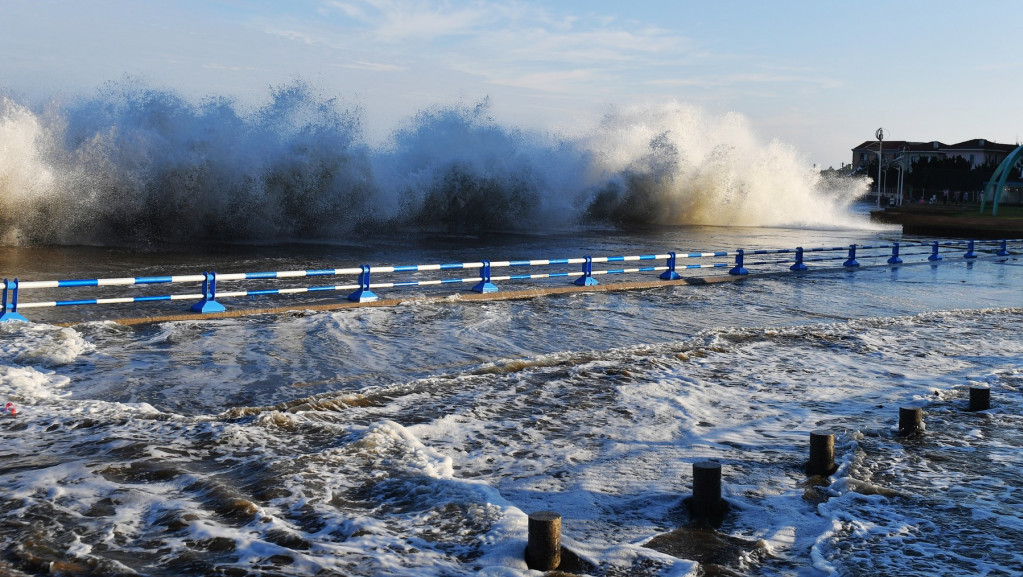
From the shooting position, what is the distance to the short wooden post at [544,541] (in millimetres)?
4680

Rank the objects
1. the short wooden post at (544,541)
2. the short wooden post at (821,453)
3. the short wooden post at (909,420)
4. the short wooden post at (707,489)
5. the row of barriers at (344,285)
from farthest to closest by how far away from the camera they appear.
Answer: the row of barriers at (344,285) → the short wooden post at (909,420) → the short wooden post at (821,453) → the short wooden post at (707,489) → the short wooden post at (544,541)

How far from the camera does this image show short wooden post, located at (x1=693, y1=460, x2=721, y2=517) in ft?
18.3

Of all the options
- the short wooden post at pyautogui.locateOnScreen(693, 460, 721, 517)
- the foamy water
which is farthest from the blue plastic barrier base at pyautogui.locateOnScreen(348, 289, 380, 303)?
the short wooden post at pyautogui.locateOnScreen(693, 460, 721, 517)

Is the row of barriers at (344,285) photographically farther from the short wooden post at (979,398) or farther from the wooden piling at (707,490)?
the wooden piling at (707,490)

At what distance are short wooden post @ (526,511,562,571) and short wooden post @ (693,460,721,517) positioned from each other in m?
1.25

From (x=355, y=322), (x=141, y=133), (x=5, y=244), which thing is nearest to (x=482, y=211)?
(x=141, y=133)

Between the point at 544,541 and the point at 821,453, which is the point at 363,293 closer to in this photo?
the point at 821,453

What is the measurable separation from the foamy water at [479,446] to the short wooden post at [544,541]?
0.13m

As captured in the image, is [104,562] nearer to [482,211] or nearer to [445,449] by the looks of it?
[445,449]

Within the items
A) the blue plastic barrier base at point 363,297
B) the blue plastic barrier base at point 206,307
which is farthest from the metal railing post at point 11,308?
the blue plastic barrier base at point 363,297

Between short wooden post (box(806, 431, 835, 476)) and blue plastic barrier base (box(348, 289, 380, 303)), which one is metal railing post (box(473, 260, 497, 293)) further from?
short wooden post (box(806, 431, 835, 476))

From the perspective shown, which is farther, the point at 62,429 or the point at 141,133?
the point at 141,133

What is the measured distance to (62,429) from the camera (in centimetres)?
716

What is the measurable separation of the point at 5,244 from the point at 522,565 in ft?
79.3
